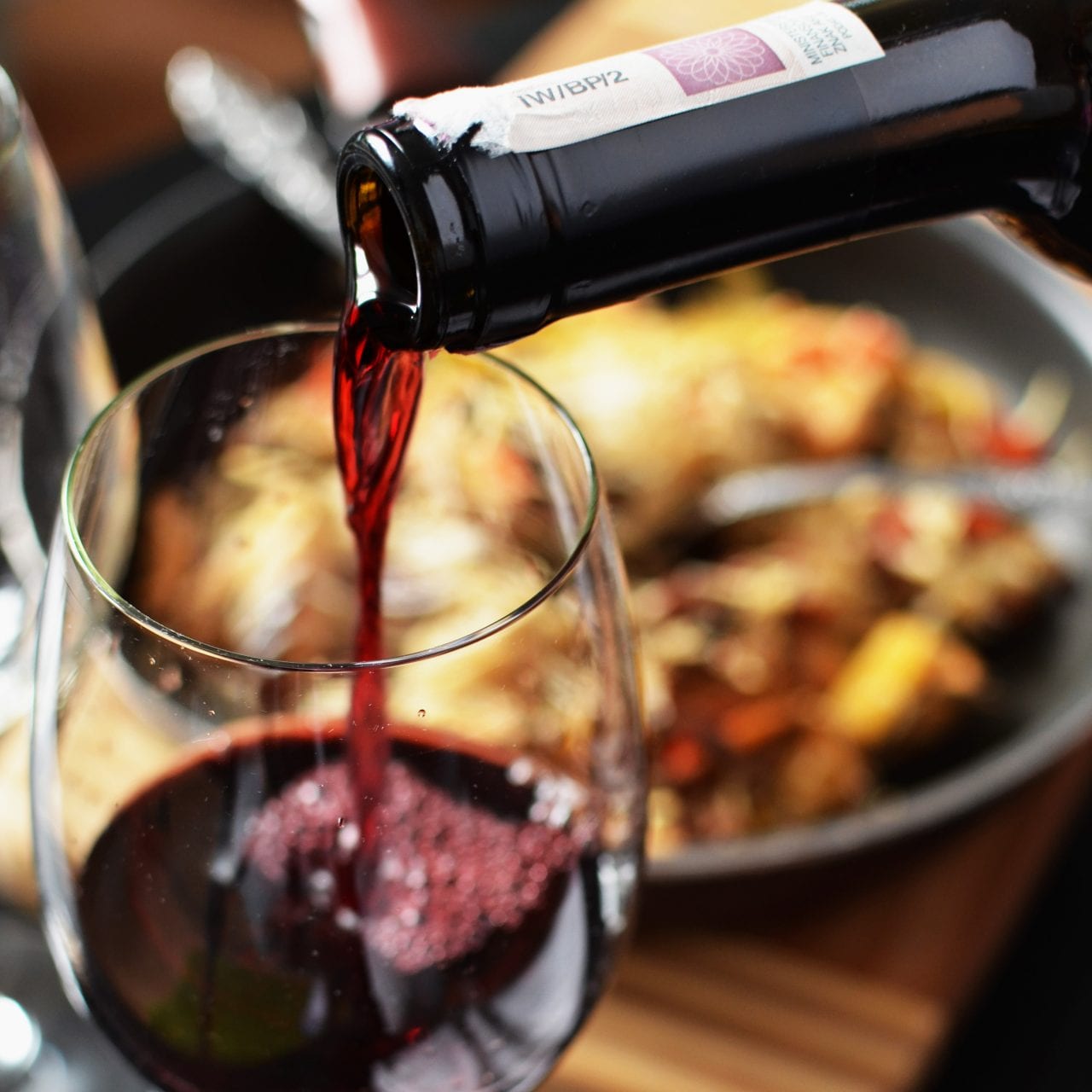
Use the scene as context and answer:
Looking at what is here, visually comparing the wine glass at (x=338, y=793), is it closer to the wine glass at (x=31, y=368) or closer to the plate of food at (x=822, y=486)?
the wine glass at (x=31, y=368)

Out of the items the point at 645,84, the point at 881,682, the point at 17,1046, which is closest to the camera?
the point at 645,84

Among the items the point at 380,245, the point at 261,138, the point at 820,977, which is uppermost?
the point at 380,245

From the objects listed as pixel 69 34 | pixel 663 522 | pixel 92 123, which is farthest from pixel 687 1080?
pixel 69 34

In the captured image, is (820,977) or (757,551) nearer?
(820,977)

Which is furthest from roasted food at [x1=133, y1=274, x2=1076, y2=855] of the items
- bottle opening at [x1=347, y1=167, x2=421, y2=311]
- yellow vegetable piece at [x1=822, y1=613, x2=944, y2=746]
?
bottle opening at [x1=347, y1=167, x2=421, y2=311]

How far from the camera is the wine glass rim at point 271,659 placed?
32 centimetres

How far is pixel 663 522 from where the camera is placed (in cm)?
94

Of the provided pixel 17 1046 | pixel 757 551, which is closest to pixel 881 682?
pixel 757 551

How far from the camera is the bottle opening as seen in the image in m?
0.33

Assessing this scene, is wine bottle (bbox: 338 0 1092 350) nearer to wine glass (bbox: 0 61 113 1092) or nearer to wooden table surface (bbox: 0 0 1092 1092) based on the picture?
wine glass (bbox: 0 61 113 1092)

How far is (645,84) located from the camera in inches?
11.9

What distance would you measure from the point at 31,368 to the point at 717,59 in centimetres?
27

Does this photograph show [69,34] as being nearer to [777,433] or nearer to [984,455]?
[777,433]

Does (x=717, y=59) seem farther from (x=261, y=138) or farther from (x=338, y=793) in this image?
(x=261, y=138)
